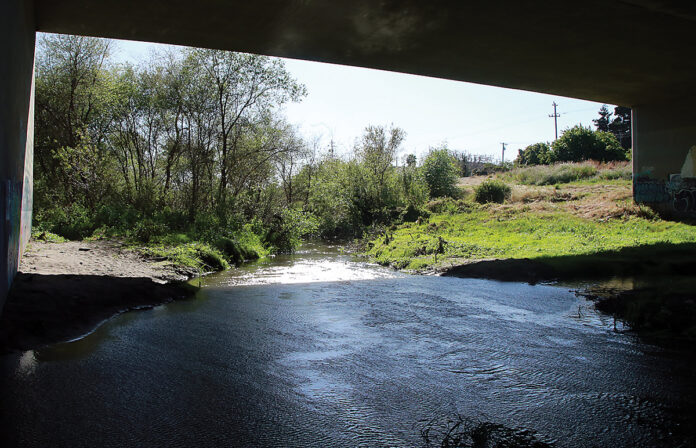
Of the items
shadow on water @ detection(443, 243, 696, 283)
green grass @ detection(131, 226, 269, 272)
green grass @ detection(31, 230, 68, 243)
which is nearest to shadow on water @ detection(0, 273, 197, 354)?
green grass @ detection(131, 226, 269, 272)

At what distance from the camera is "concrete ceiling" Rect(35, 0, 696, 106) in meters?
10.8

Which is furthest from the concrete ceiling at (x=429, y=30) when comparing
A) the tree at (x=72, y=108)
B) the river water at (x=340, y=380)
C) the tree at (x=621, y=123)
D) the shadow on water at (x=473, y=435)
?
the tree at (x=621, y=123)

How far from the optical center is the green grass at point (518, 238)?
15445 millimetres

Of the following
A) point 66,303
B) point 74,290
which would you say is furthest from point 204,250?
point 66,303

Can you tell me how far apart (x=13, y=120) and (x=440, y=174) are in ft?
99.7

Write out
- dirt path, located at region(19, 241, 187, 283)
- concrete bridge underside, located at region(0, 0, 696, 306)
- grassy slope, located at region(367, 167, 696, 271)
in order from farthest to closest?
grassy slope, located at region(367, 167, 696, 271) → dirt path, located at region(19, 241, 187, 283) → concrete bridge underside, located at region(0, 0, 696, 306)

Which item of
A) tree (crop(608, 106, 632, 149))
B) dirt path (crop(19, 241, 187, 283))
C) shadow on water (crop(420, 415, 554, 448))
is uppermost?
tree (crop(608, 106, 632, 149))

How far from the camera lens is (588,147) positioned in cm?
4828

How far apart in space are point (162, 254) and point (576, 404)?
12043 millimetres

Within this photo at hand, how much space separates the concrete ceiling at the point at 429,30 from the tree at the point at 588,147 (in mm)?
34138

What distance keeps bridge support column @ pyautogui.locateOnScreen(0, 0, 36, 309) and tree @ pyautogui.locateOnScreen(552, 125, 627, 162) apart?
160 feet

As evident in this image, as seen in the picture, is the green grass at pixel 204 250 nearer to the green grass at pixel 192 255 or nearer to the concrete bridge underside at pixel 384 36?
the green grass at pixel 192 255

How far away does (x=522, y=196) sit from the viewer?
2789 centimetres

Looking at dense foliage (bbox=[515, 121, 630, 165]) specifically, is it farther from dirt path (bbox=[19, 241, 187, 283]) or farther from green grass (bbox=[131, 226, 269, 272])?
dirt path (bbox=[19, 241, 187, 283])
